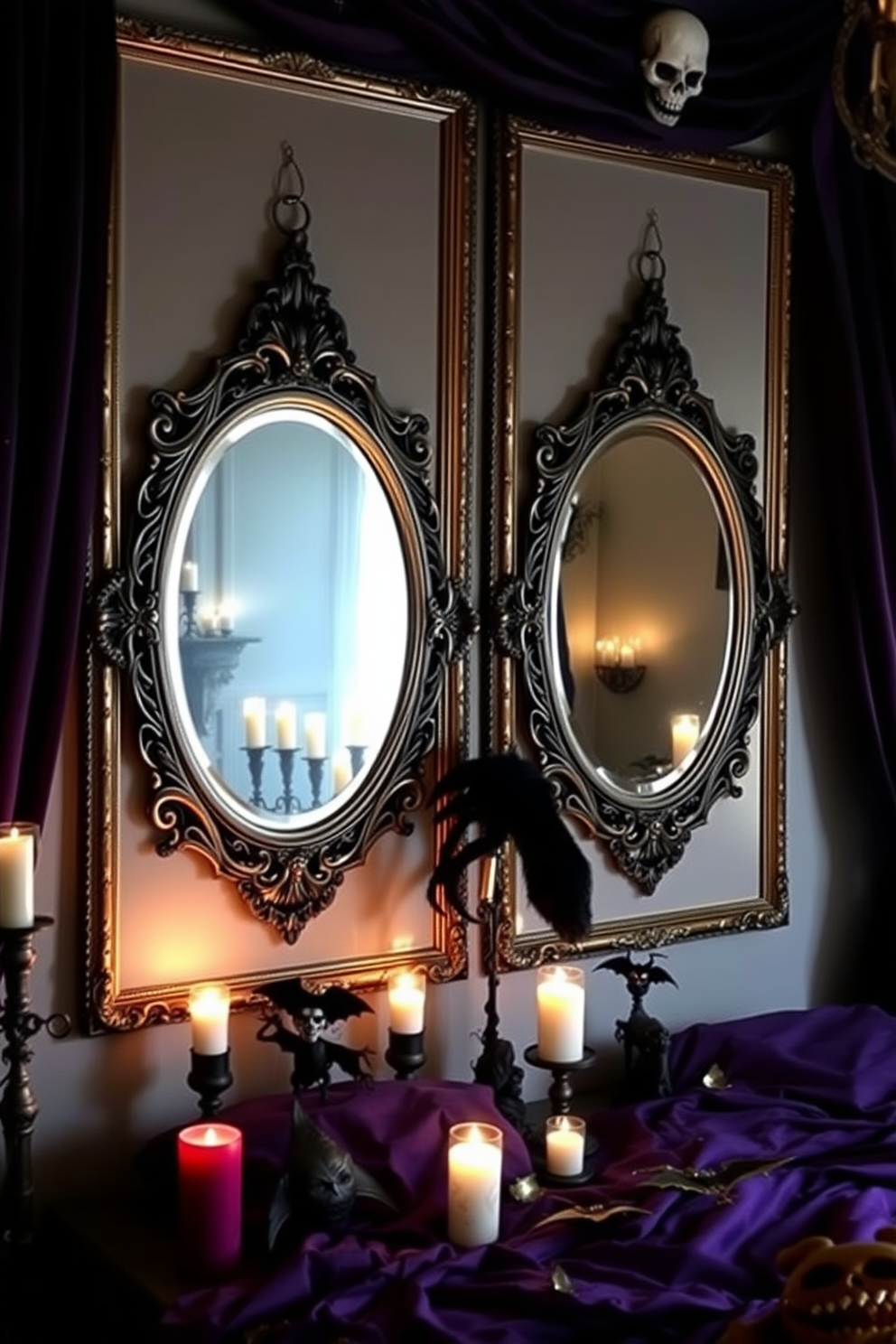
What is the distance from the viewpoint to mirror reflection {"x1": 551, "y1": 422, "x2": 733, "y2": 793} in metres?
2.33

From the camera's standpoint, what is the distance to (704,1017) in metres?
2.54

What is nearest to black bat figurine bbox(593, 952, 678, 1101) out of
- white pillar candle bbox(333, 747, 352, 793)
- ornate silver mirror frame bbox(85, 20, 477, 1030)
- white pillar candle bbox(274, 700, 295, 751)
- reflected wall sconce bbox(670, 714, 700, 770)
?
ornate silver mirror frame bbox(85, 20, 477, 1030)

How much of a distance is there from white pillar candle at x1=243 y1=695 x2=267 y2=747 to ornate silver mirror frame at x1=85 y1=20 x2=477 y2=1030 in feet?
0.23

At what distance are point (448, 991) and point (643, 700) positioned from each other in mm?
A: 542

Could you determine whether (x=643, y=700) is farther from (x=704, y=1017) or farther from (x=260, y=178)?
(x=260, y=178)

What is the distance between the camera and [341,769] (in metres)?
2.11

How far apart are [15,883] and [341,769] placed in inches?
20.8

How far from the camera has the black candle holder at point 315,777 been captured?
6.83ft

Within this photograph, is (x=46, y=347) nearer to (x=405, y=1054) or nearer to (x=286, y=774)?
(x=286, y=774)

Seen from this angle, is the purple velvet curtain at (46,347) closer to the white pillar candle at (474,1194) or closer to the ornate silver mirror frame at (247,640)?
the ornate silver mirror frame at (247,640)

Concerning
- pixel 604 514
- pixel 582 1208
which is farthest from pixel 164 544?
pixel 582 1208

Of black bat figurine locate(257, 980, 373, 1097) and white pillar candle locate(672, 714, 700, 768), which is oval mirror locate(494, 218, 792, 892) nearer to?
white pillar candle locate(672, 714, 700, 768)

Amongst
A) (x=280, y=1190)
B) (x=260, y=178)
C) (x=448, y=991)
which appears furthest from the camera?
(x=448, y=991)

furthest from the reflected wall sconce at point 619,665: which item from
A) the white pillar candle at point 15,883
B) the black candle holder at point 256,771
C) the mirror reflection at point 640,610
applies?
the white pillar candle at point 15,883
